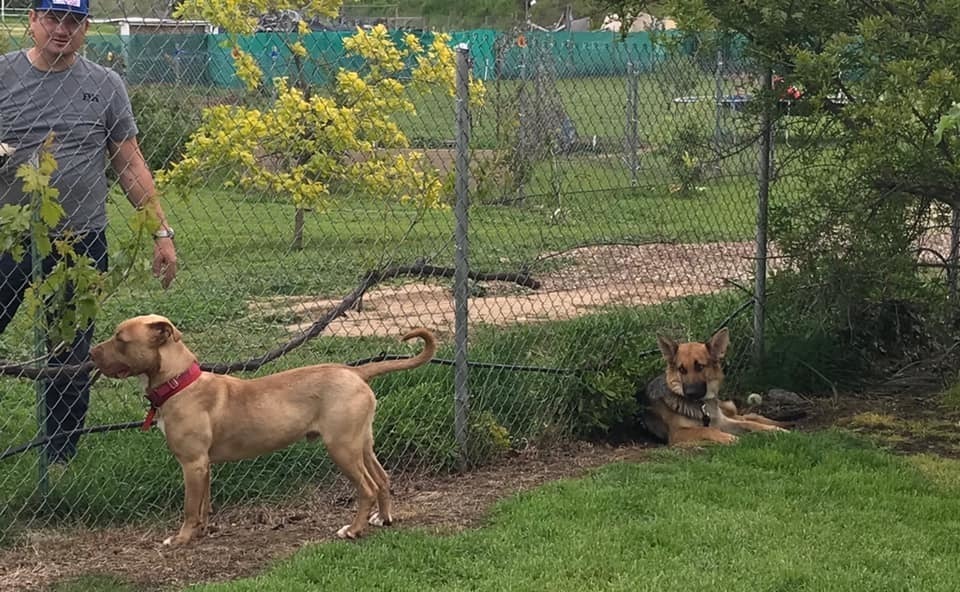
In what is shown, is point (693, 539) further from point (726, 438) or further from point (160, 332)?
point (160, 332)

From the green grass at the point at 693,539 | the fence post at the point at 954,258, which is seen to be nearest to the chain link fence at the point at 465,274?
the green grass at the point at 693,539

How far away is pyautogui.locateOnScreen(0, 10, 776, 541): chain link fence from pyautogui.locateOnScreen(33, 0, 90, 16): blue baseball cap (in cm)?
27

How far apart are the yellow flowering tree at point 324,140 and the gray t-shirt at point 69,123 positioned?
0.36m

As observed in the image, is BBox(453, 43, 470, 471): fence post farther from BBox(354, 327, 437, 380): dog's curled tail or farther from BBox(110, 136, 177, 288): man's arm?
BBox(110, 136, 177, 288): man's arm

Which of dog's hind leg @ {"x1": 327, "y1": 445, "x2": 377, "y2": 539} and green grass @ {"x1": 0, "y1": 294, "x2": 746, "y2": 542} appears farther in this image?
green grass @ {"x1": 0, "y1": 294, "x2": 746, "y2": 542}

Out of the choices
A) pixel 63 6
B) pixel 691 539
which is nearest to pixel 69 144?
pixel 63 6

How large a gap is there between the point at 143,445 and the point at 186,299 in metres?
3.55

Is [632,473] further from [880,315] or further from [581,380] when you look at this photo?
[880,315]

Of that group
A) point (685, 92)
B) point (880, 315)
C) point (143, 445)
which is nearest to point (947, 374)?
point (880, 315)

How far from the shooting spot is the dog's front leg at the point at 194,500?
487 cm

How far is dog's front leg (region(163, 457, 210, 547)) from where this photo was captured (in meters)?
4.87

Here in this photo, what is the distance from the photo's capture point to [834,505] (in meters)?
5.53

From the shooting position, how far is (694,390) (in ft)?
22.3

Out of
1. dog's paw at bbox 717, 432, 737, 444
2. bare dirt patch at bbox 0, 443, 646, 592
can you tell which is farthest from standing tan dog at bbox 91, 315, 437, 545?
dog's paw at bbox 717, 432, 737, 444
